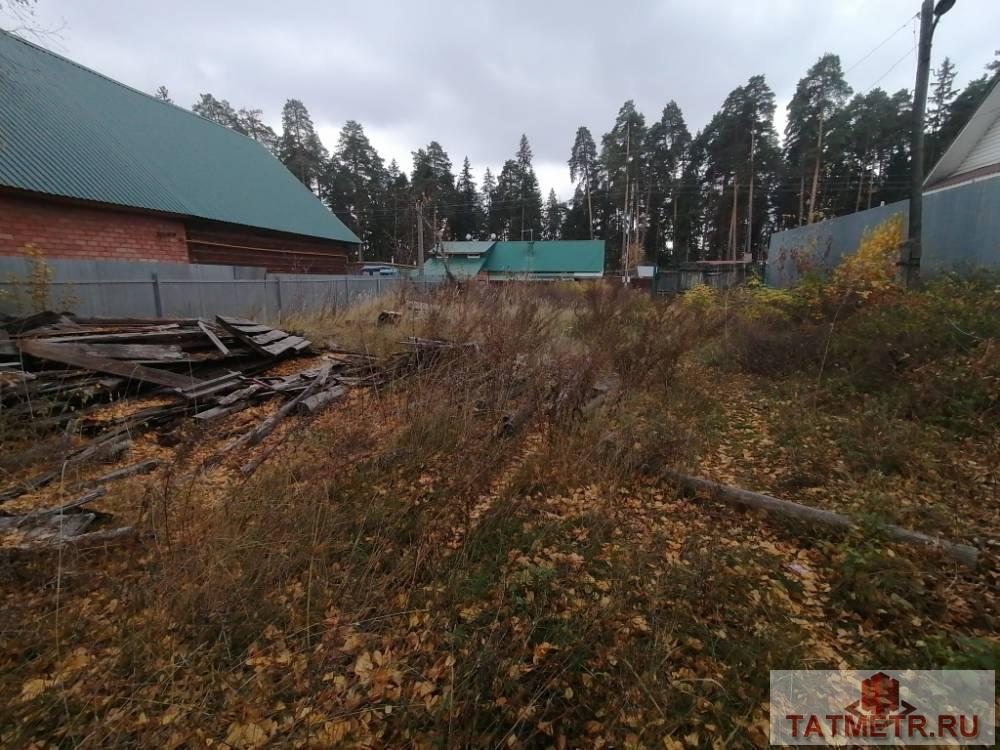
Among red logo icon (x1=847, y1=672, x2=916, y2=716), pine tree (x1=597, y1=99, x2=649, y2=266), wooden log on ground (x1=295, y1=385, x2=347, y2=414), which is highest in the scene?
pine tree (x1=597, y1=99, x2=649, y2=266)

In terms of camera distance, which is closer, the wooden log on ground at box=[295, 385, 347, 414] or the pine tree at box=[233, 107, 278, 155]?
the wooden log on ground at box=[295, 385, 347, 414]

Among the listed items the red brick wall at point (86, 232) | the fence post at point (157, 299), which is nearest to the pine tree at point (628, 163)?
the red brick wall at point (86, 232)

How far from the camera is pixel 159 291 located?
28.4 feet

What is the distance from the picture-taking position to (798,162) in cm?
3114

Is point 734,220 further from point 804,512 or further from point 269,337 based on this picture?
point 804,512

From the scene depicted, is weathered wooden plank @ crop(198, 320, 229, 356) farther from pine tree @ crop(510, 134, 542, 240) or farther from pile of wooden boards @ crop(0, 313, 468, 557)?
pine tree @ crop(510, 134, 542, 240)

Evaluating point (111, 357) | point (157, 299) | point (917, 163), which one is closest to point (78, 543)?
point (111, 357)

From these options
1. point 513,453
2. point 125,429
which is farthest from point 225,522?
point 125,429

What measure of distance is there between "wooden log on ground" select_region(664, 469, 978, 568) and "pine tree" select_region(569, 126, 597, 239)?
4498cm

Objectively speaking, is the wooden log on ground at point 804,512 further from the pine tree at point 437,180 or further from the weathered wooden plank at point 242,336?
the pine tree at point 437,180

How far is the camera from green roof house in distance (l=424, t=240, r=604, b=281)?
32438mm

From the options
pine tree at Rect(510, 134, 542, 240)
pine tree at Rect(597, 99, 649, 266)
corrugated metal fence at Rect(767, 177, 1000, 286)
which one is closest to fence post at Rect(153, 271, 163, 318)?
corrugated metal fence at Rect(767, 177, 1000, 286)

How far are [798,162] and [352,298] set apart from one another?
119 feet

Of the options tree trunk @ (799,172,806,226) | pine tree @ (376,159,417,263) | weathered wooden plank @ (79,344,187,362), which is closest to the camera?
weathered wooden plank @ (79,344,187,362)
